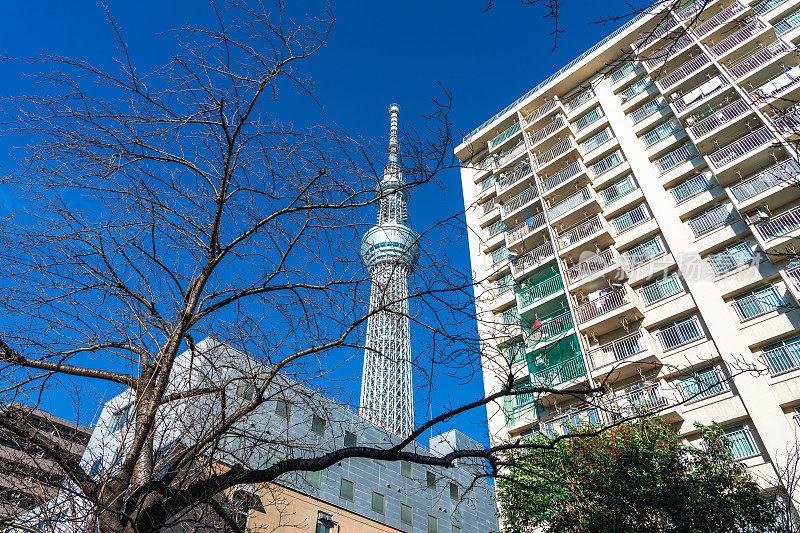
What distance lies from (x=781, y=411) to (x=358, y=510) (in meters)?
15.2

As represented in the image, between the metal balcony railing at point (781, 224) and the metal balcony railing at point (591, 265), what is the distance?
508 cm

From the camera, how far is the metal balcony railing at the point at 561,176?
23.4 meters

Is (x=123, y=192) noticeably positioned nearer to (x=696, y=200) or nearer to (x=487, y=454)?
(x=487, y=454)

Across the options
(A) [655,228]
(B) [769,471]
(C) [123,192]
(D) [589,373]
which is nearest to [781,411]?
(B) [769,471]

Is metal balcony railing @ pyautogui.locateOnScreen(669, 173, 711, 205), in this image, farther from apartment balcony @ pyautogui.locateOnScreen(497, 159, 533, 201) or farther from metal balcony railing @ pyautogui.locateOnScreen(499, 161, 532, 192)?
metal balcony railing @ pyautogui.locateOnScreen(499, 161, 532, 192)

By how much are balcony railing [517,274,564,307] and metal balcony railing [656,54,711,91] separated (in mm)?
9941

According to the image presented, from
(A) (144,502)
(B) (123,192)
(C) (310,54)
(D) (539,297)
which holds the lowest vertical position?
(A) (144,502)

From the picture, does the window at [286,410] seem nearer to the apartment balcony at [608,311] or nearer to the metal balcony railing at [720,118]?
the apartment balcony at [608,311]

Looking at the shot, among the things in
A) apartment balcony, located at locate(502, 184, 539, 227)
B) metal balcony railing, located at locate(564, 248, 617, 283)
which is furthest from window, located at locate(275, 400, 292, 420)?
apartment balcony, located at locate(502, 184, 539, 227)

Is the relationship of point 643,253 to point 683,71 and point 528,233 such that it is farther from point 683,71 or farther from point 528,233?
point 683,71

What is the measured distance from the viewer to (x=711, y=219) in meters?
18.5

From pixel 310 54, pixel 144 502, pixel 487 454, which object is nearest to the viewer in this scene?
pixel 144 502

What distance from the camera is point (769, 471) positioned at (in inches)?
533

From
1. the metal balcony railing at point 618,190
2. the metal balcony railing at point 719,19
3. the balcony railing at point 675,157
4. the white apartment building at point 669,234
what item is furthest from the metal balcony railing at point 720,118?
the metal balcony railing at point 719,19
